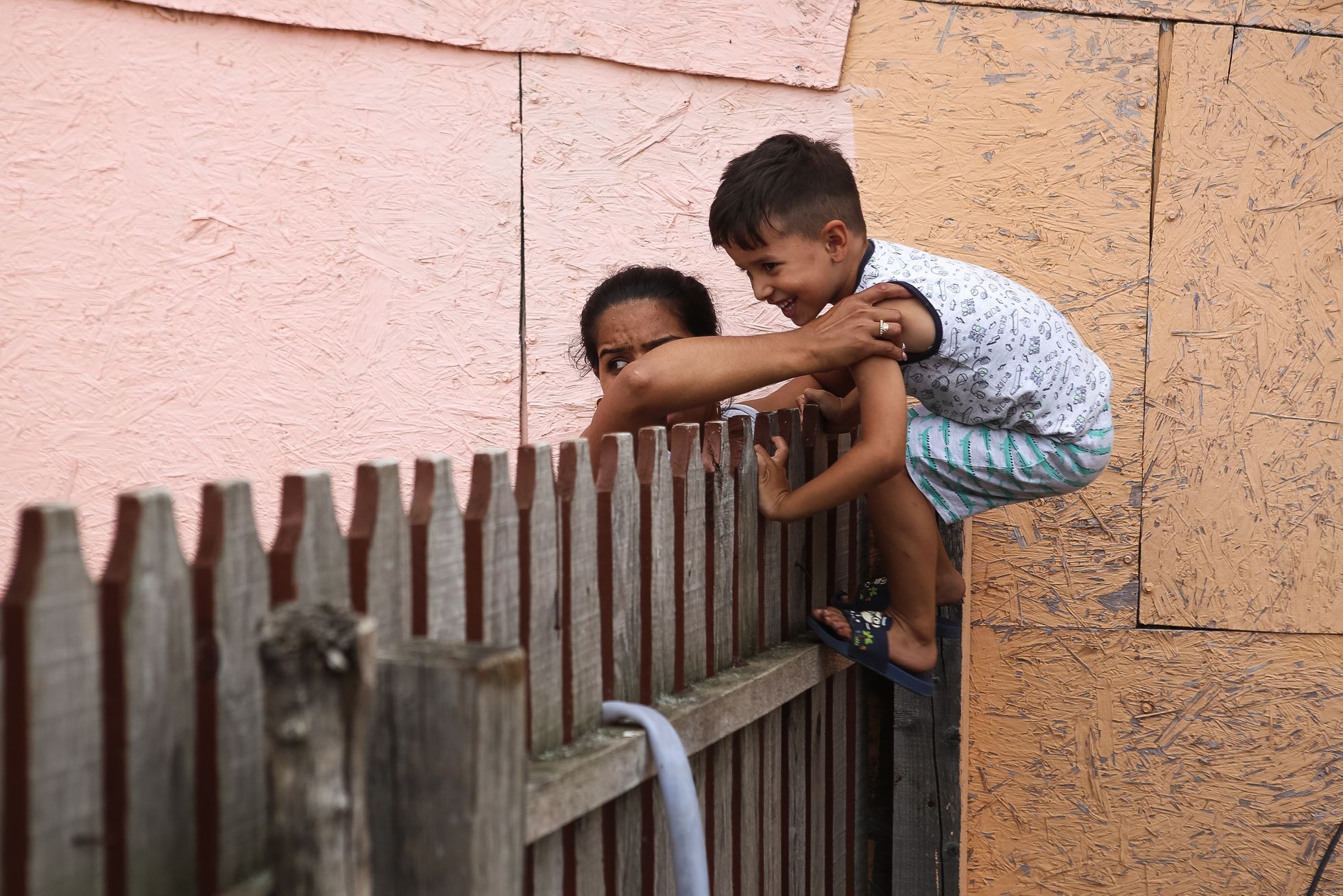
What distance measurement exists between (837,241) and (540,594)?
1.37 m


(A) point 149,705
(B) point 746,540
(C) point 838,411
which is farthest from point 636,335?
(A) point 149,705

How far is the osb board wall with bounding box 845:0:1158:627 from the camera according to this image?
371cm

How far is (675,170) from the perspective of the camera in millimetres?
3826

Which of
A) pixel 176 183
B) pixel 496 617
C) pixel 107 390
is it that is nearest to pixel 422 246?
pixel 176 183

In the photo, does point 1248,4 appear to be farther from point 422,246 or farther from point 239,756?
point 239,756

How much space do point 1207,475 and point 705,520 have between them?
1988mm

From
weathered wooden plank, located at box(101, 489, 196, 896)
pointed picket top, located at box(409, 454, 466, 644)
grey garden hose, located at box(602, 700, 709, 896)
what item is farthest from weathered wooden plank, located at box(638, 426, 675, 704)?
weathered wooden plank, located at box(101, 489, 196, 896)

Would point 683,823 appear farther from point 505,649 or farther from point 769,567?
point 769,567

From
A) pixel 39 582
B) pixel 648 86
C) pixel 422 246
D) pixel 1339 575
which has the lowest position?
pixel 1339 575

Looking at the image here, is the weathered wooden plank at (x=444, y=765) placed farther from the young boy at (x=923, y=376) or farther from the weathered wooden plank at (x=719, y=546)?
the young boy at (x=923, y=376)

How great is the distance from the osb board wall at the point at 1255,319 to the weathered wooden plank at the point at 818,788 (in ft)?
4.73

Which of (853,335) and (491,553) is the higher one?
(853,335)

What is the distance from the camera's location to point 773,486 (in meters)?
2.63

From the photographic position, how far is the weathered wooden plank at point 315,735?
1093mm
